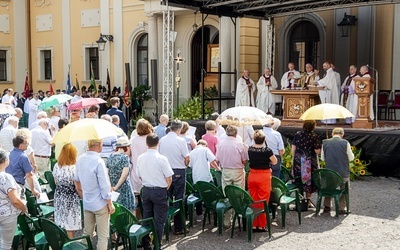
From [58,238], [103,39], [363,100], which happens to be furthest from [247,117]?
[103,39]

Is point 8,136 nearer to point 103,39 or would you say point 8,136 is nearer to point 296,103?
point 296,103

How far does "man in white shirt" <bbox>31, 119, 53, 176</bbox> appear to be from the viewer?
10328mm

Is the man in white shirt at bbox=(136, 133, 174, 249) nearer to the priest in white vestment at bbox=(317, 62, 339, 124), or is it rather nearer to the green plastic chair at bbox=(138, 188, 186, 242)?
the green plastic chair at bbox=(138, 188, 186, 242)

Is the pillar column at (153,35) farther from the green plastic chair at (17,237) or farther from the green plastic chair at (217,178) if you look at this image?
the green plastic chair at (17,237)

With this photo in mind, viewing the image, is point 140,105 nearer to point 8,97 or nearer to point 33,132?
point 8,97

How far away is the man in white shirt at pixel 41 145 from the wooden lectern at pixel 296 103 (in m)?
6.90

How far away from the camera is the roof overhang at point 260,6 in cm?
1539

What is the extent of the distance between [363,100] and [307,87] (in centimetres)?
229

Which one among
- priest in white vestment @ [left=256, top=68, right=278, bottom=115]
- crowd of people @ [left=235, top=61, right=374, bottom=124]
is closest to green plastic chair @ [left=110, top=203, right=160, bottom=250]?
crowd of people @ [left=235, top=61, right=374, bottom=124]

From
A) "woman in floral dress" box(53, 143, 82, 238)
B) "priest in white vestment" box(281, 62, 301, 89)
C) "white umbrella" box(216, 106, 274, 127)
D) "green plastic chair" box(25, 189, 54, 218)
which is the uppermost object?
"priest in white vestment" box(281, 62, 301, 89)

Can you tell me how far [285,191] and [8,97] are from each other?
14.0 metres

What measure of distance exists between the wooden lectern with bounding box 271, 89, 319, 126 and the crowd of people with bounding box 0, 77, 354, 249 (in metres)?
3.90

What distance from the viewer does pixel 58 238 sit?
581 cm

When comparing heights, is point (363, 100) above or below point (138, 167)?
above
